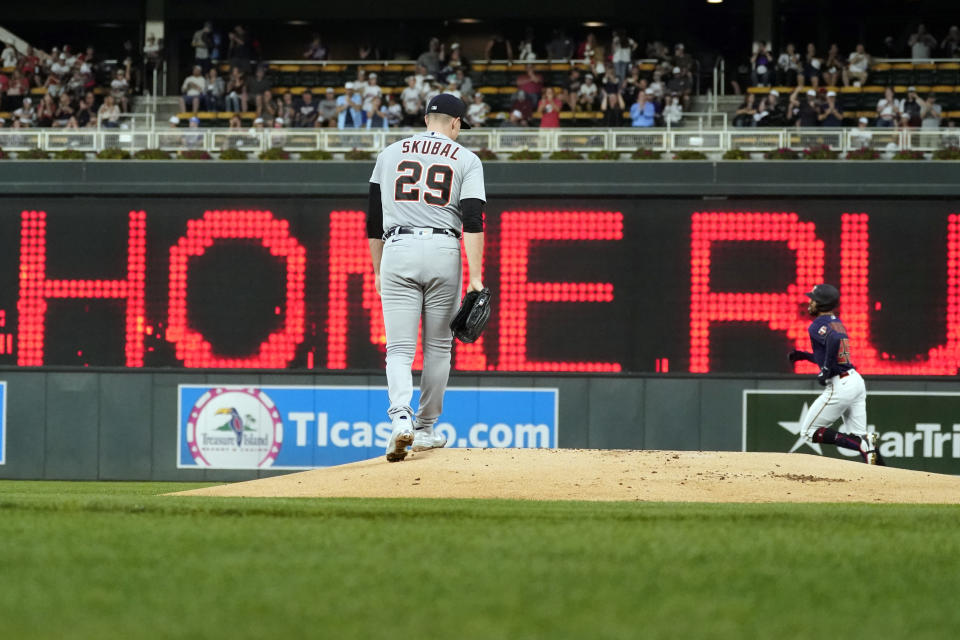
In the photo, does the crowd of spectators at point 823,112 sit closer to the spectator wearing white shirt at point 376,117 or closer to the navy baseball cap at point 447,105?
the spectator wearing white shirt at point 376,117

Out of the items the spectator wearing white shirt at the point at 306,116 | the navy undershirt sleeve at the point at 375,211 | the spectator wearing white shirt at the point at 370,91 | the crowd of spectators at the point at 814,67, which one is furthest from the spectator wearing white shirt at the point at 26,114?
the navy undershirt sleeve at the point at 375,211

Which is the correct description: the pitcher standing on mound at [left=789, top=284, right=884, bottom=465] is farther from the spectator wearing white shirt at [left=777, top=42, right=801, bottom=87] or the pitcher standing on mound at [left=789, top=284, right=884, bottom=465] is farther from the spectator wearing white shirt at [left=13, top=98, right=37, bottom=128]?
the spectator wearing white shirt at [left=13, top=98, right=37, bottom=128]

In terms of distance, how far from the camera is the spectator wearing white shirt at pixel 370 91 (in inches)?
755

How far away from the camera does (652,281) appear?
46.9 ft

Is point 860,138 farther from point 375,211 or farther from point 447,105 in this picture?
point 375,211

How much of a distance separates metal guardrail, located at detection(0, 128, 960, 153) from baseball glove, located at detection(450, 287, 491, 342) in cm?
746

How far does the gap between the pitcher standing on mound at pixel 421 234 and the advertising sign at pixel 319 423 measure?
589 centimetres

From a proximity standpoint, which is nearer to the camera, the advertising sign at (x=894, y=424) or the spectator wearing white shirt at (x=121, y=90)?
the advertising sign at (x=894, y=424)

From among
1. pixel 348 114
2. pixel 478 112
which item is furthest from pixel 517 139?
pixel 348 114

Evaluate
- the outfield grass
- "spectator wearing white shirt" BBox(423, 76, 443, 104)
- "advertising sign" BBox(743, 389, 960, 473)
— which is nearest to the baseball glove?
the outfield grass

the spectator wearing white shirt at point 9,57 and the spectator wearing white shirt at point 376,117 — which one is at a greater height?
the spectator wearing white shirt at point 9,57

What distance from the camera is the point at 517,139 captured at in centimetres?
1585

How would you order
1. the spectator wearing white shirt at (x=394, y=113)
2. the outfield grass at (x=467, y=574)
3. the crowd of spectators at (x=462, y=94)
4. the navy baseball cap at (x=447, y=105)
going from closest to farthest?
the outfield grass at (x=467, y=574), the navy baseball cap at (x=447, y=105), the crowd of spectators at (x=462, y=94), the spectator wearing white shirt at (x=394, y=113)

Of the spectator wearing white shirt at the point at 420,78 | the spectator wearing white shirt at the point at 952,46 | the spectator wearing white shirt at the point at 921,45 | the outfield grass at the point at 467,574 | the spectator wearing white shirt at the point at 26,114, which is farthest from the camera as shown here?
the spectator wearing white shirt at the point at 952,46
